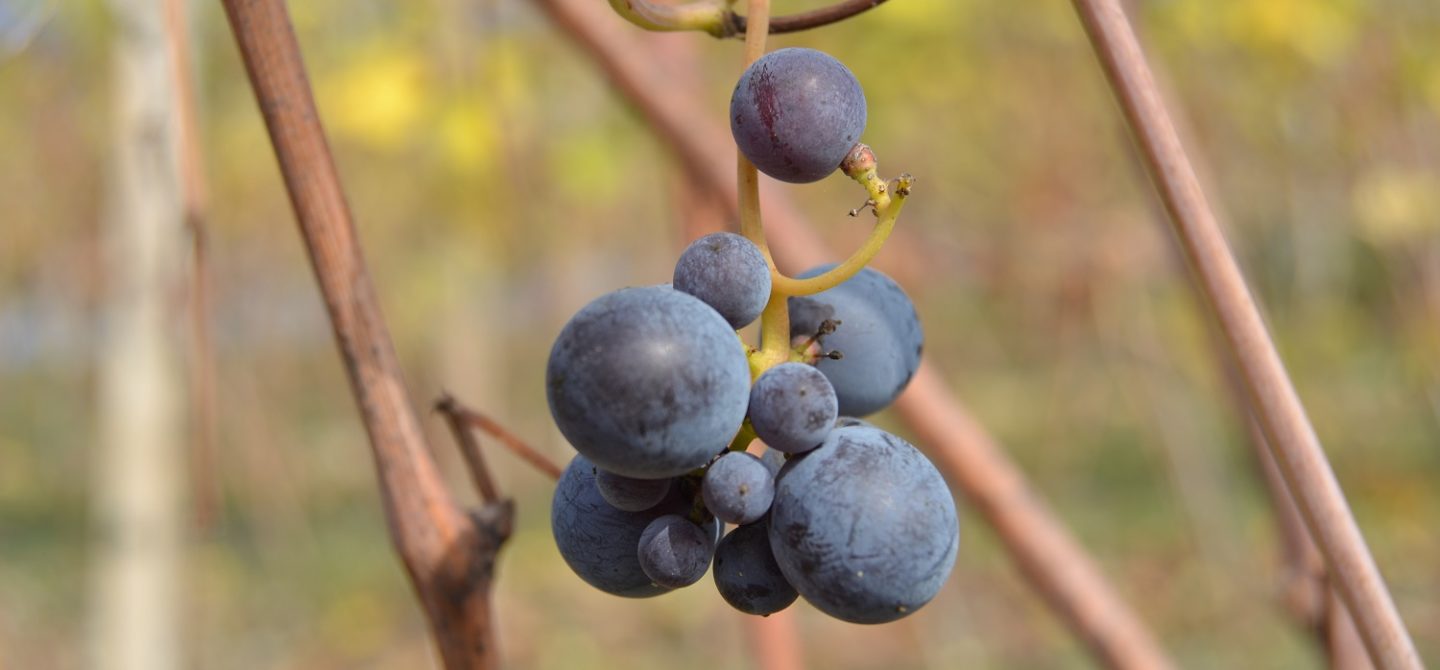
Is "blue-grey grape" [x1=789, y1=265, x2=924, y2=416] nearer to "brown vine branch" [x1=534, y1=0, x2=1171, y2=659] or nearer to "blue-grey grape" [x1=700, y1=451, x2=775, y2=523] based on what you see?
"blue-grey grape" [x1=700, y1=451, x2=775, y2=523]

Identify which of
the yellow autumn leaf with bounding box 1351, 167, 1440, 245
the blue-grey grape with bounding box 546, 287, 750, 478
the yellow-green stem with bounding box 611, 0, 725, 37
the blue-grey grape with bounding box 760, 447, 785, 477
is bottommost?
the yellow autumn leaf with bounding box 1351, 167, 1440, 245

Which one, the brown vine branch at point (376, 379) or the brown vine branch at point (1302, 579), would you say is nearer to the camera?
the brown vine branch at point (376, 379)

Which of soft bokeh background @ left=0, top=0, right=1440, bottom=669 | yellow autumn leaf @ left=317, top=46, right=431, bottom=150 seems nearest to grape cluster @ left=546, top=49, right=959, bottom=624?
soft bokeh background @ left=0, top=0, right=1440, bottom=669

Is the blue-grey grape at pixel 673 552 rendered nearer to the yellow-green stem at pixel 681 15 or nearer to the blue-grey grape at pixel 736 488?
the blue-grey grape at pixel 736 488

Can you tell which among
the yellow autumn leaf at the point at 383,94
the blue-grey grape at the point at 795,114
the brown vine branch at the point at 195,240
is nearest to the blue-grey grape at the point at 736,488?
the blue-grey grape at the point at 795,114

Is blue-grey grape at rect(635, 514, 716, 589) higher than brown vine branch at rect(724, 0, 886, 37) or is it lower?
lower

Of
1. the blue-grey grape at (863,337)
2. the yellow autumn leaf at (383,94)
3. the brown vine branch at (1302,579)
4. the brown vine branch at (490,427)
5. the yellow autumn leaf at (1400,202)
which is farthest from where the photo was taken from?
the yellow autumn leaf at (383,94)

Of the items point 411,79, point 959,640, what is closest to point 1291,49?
point 959,640
